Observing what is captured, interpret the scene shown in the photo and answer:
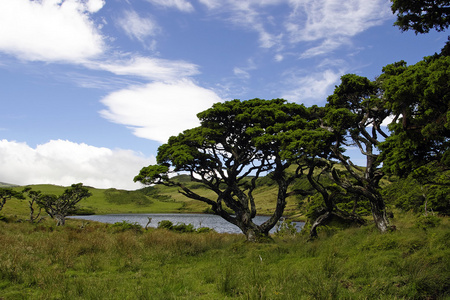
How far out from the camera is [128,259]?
489 inches

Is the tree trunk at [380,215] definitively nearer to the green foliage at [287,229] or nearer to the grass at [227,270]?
the grass at [227,270]

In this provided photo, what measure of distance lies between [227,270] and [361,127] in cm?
1435

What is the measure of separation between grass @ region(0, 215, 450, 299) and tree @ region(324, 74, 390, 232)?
2.34 m

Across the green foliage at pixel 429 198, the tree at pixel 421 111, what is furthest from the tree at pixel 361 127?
the green foliage at pixel 429 198

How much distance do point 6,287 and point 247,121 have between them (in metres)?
15.3

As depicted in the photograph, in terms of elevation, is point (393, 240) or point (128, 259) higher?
point (393, 240)

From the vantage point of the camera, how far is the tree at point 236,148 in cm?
1820

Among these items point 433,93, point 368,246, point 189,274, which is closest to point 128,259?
point 189,274

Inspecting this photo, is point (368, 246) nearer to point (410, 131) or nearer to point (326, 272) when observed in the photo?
point (326, 272)

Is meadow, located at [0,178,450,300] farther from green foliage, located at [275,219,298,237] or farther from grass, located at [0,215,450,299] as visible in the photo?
green foliage, located at [275,219,298,237]

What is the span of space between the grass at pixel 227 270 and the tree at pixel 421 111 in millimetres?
3567

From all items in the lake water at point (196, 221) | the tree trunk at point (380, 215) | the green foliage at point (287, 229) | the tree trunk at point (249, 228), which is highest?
the tree trunk at point (380, 215)

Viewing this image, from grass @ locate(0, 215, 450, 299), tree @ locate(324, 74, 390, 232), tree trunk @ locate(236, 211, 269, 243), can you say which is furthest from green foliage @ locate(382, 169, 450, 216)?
grass @ locate(0, 215, 450, 299)

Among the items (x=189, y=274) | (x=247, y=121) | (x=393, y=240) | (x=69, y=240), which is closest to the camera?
(x=189, y=274)
